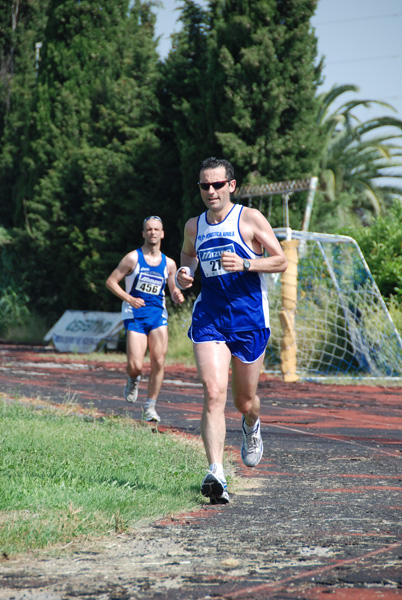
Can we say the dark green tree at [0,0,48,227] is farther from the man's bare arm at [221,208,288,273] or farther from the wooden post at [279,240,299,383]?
the man's bare arm at [221,208,288,273]

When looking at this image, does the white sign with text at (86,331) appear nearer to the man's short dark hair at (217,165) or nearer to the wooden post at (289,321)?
the wooden post at (289,321)

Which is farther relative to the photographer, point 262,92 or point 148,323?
point 262,92

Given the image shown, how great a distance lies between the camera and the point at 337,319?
61.2 feet

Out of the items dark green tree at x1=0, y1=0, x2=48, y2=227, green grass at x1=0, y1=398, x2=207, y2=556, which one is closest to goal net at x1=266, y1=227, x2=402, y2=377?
green grass at x1=0, y1=398, x2=207, y2=556

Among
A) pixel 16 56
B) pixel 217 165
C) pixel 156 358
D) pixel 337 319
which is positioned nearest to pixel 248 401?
pixel 217 165

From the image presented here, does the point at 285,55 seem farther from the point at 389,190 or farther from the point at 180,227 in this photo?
the point at 389,190

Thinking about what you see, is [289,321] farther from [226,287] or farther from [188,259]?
[226,287]

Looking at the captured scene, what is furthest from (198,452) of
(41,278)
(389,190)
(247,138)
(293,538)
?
(389,190)

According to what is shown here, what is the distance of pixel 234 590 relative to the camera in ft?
11.9

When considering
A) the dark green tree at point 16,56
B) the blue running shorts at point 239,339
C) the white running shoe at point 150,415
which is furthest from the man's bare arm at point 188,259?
the dark green tree at point 16,56

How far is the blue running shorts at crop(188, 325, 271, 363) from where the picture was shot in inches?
233

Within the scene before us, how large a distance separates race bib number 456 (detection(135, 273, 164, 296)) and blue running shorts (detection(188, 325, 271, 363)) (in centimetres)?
385

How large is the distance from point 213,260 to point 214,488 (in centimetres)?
147

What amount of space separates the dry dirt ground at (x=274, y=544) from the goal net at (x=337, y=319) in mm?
7856
